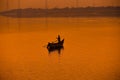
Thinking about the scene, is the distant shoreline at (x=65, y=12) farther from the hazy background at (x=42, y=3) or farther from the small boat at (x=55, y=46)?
the small boat at (x=55, y=46)

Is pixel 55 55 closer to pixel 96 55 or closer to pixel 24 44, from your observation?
pixel 96 55

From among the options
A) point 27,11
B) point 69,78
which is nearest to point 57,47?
point 69,78

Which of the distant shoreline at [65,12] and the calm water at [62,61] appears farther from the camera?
the distant shoreline at [65,12]

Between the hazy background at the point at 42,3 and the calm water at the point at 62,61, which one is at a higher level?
the hazy background at the point at 42,3

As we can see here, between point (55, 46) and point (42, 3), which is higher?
point (42, 3)

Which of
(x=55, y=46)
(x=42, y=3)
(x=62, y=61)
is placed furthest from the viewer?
(x=42, y=3)

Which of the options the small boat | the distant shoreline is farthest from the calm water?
the distant shoreline

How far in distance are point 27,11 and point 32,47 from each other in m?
9.02

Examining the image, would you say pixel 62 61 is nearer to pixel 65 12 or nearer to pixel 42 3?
pixel 42 3

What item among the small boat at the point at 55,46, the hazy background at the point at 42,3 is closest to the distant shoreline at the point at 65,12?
the hazy background at the point at 42,3

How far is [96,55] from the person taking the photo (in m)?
5.43

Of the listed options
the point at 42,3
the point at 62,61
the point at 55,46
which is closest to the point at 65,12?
the point at 42,3

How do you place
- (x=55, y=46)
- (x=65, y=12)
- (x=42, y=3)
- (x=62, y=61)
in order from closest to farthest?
(x=62, y=61) → (x=55, y=46) → (x=42, y=3) → (x=65, y=12)

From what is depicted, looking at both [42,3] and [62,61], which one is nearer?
[62,61]
